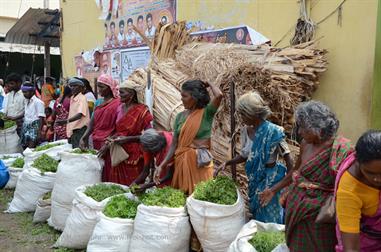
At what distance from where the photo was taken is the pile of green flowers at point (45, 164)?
5.09 m

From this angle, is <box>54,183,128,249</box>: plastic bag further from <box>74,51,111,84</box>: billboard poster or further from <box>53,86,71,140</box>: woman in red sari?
<box>74,51,111,84</box>: billboard poster

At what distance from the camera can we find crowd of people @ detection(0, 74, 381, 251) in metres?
1.83

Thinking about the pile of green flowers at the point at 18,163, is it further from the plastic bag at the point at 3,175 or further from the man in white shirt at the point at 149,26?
the man in white shirt at the point at 149,26

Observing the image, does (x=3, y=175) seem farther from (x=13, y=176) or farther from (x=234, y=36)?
(x=234, y=36)

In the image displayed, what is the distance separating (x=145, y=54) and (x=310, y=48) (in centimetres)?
404

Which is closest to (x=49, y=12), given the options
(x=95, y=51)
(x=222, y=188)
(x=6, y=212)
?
(x=95, y=51)

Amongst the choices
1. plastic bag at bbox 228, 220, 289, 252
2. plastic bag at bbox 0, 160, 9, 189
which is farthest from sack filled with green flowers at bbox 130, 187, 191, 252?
plastic bag at bbox 0, 160, 9, 189

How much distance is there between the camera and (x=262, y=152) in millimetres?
3107

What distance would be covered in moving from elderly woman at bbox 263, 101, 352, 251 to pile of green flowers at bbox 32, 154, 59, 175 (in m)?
3.45

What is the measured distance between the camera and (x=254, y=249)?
2746 millimetres

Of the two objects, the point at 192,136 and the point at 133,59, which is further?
the point at 133,59

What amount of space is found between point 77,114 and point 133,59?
2.89m

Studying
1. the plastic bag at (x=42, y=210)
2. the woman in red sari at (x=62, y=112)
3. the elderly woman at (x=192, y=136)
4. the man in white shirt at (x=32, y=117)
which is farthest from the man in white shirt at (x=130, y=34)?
the elderly woman at (x=192, y=136)

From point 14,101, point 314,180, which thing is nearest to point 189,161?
point 314,180
